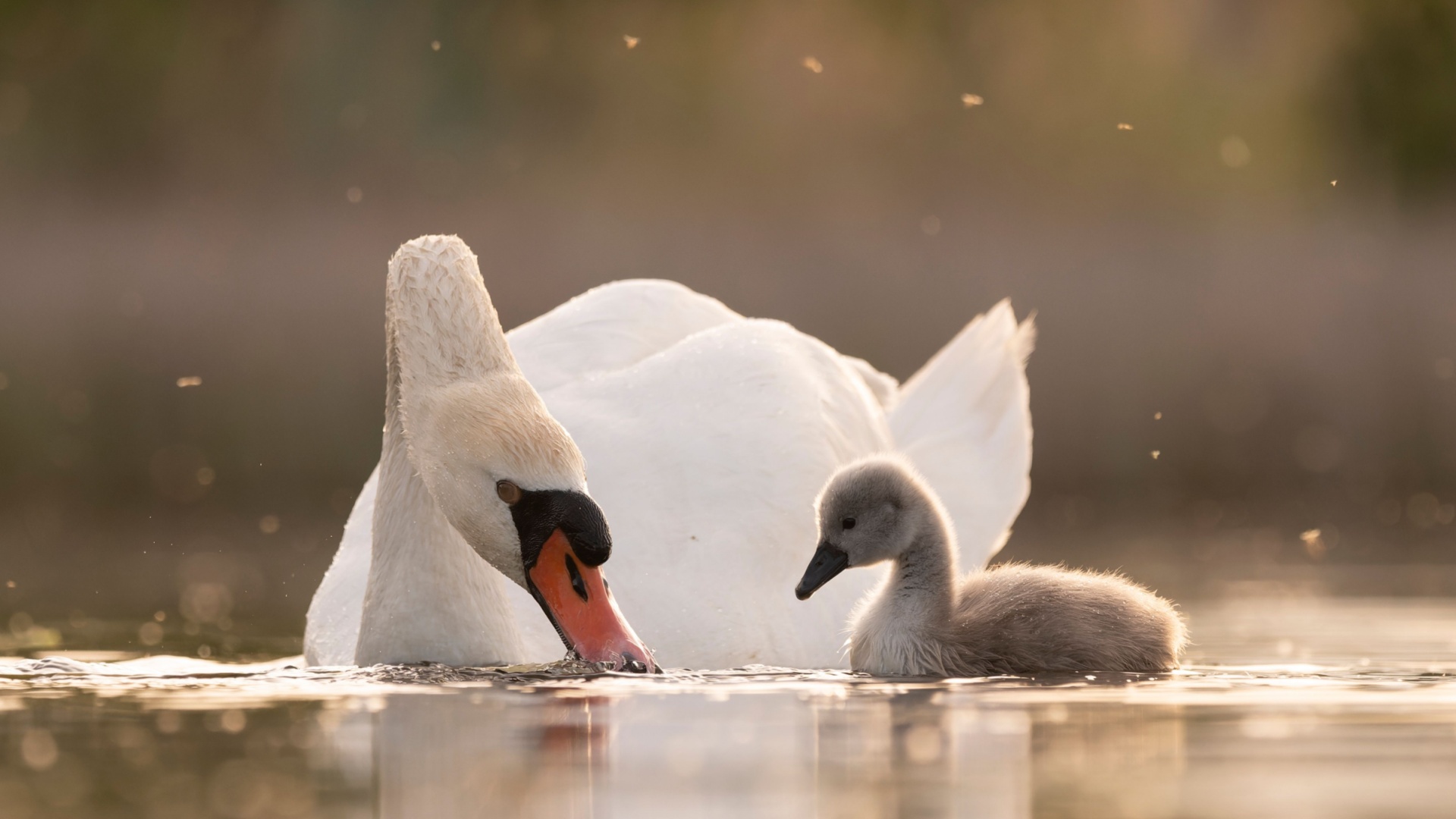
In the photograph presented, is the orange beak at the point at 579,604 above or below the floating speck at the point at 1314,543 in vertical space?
below

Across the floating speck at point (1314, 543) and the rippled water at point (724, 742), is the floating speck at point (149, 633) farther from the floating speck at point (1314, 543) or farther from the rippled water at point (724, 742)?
the floating speck at point (1314, 543)

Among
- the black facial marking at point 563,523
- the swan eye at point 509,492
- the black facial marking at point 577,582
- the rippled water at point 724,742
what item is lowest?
the rippled water at point 724,742

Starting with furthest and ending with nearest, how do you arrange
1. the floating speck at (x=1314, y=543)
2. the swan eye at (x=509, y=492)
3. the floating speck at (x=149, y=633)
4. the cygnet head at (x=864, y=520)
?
the floating speck at (x=1314, y=543)
the floating speck at (x=149, y=633)
the cygnet head at (x=864, y=520)
the swan eye at (x=509, y=492)

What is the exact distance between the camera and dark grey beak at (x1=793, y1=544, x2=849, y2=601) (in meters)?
6.21

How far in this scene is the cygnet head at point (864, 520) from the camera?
6336mm

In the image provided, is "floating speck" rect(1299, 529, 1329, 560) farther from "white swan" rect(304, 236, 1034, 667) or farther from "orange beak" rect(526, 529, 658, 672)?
"orange beak" rect(526, 529, 658, 672)

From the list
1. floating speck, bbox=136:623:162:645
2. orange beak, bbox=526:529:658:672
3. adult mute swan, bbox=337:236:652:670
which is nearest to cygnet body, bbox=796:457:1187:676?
orange beak, bbox=526:529:658:672

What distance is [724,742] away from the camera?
440 centimetres

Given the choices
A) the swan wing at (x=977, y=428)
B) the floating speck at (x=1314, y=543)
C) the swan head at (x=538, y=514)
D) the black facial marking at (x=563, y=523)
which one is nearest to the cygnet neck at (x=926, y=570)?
the swan head at (x=538, y=514)

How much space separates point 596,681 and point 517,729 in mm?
940

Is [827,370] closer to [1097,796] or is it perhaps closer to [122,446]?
[1097,796]

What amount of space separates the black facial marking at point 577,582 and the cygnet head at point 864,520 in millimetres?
847

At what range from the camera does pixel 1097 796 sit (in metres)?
3.69

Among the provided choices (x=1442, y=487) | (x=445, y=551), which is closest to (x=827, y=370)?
(x=445, y=551)
